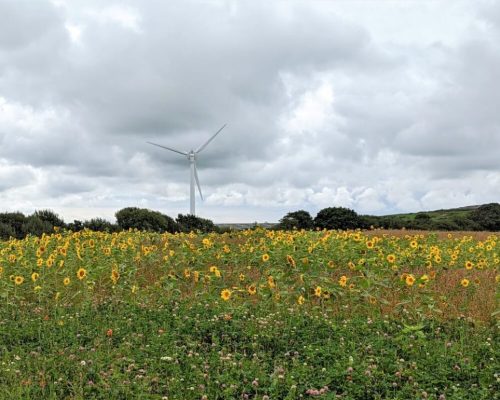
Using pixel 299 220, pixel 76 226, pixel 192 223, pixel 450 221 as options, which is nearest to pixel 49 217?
pixel 76 226

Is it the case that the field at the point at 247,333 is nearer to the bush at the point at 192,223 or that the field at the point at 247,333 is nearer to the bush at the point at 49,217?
the bush at the point at 49,217

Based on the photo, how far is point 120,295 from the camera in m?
10.8

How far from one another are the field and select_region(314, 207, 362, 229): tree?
19.4 meters

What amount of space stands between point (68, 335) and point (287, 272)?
4.93 m

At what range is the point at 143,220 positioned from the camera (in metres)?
28.4

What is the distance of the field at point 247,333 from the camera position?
6.11 m

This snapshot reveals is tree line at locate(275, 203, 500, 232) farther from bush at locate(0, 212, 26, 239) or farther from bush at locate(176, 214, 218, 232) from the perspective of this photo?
bush at locate(0, 212, 26, 239)

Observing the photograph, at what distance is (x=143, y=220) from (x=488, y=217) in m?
27.3

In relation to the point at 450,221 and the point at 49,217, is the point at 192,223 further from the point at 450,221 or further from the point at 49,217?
the point at 450,221

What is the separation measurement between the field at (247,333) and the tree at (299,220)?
1933 cm

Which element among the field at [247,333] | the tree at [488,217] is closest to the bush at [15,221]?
the field at [247,333]

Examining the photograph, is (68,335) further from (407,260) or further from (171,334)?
(407,260)

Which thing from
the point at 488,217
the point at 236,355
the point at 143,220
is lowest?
the point at 236,355

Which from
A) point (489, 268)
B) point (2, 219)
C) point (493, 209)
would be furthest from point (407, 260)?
point (493, 209)
